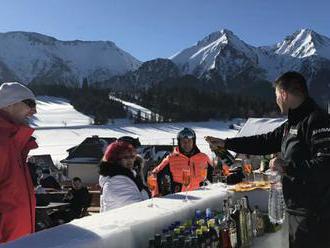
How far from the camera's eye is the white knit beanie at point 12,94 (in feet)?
9.64

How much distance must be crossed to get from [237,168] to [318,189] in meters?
1.83

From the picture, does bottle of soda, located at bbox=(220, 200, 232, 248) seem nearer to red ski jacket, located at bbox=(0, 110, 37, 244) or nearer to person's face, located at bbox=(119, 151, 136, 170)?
person's face, located at bbox=(119, 151, 136, 170)

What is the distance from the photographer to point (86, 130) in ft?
286

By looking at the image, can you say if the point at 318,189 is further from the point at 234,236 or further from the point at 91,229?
the point at 91,229

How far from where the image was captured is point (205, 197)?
10.2 ft

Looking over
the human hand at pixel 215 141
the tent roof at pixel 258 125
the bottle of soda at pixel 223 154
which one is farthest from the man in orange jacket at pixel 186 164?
the tent roof at pixel 258 125

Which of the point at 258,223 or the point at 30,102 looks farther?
the point at 258,223

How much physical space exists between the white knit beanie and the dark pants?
158 centimetres

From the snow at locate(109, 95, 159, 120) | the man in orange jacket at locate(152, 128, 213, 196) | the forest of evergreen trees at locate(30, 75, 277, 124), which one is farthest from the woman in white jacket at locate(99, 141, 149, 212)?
the snow at locate(109, 95, 159, 120)

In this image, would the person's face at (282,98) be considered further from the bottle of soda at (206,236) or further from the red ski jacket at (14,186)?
the red ski jacket at (14,186)

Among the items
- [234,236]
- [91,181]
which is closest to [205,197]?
[234,236]

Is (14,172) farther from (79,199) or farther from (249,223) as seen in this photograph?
(79,199)

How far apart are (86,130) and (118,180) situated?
8496 cm

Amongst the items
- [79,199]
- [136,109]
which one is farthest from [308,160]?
[136,109]
